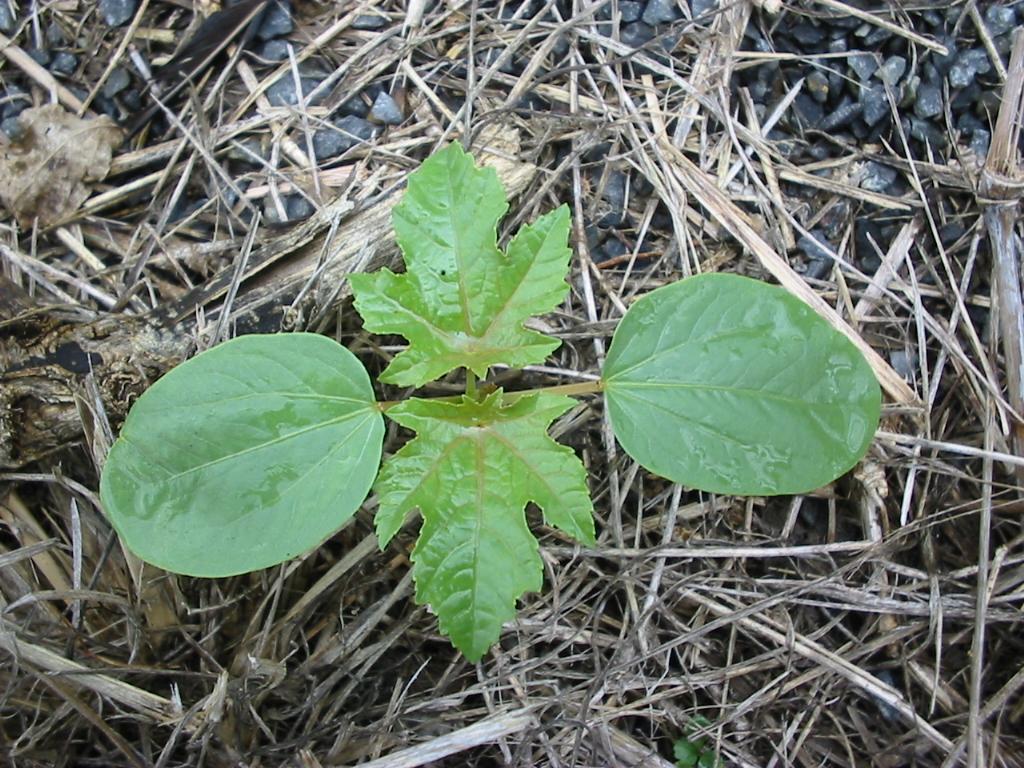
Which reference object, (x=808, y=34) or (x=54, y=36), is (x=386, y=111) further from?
(x=808, y=34)

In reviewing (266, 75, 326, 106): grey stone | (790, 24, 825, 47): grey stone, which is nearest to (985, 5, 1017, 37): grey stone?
(790, 24, 825, 47): grey stone

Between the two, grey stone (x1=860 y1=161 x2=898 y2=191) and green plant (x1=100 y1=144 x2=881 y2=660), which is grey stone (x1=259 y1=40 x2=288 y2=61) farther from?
grey stone (x1=860 y1=161 x2=898 y2=191)

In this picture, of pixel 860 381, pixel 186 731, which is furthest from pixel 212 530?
pixel 860 381

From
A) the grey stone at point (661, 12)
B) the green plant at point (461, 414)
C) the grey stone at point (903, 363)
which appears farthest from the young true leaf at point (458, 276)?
the grey stone at point (903, 363)

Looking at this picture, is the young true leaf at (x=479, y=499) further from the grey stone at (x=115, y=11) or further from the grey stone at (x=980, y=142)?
the grey stone at (x=115, y=11)

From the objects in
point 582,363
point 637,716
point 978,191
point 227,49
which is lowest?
point 637,716

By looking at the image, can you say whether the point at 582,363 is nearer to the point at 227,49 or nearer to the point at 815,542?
the point at 815,542

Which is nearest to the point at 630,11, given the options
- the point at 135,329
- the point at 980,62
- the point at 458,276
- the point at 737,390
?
the point at 980,62
